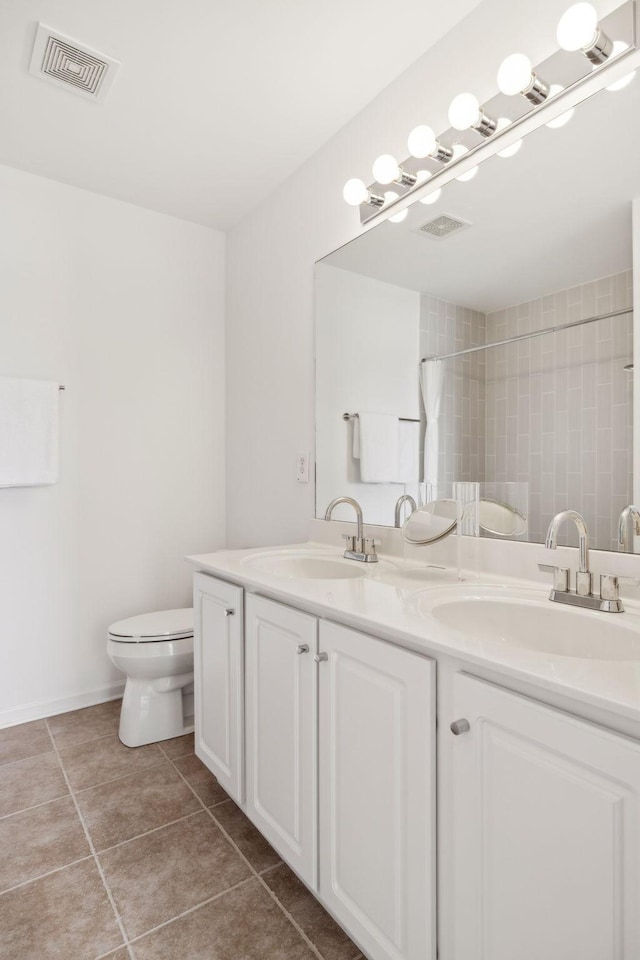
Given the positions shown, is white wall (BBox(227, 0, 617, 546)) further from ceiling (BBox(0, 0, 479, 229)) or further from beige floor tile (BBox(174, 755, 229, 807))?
beige floor tile (BBox(174, 755, 229, 807))

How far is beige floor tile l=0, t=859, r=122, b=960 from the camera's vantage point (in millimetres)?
1160

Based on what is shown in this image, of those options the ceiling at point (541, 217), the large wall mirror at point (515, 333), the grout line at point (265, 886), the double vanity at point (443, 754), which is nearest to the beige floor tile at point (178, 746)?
the grout line at point (265, 886)

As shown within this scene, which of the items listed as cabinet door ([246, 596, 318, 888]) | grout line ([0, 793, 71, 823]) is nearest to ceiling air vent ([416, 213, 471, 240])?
cabinet door ([246, 596, 318, 888])

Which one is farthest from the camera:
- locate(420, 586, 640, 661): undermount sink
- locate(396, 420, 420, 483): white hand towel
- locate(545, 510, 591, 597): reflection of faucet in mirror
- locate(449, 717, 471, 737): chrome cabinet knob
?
locate(396, 420, 420, 483): white hand towel

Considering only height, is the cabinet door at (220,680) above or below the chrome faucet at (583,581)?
below

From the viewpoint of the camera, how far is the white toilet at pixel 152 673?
2.00 metres

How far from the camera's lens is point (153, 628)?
2.07 metres

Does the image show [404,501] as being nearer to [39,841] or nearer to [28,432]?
[39,841]

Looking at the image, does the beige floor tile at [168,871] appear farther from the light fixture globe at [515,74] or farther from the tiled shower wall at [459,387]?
the light fixture globe at [515,74]

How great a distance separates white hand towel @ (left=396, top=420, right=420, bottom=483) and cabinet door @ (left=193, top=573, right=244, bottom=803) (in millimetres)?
646

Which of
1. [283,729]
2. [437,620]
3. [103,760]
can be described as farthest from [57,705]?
[437,620]

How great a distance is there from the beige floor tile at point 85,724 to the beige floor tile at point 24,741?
38 millimetres

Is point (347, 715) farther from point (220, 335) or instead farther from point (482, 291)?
point (220, 335)

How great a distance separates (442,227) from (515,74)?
40 centimetres
